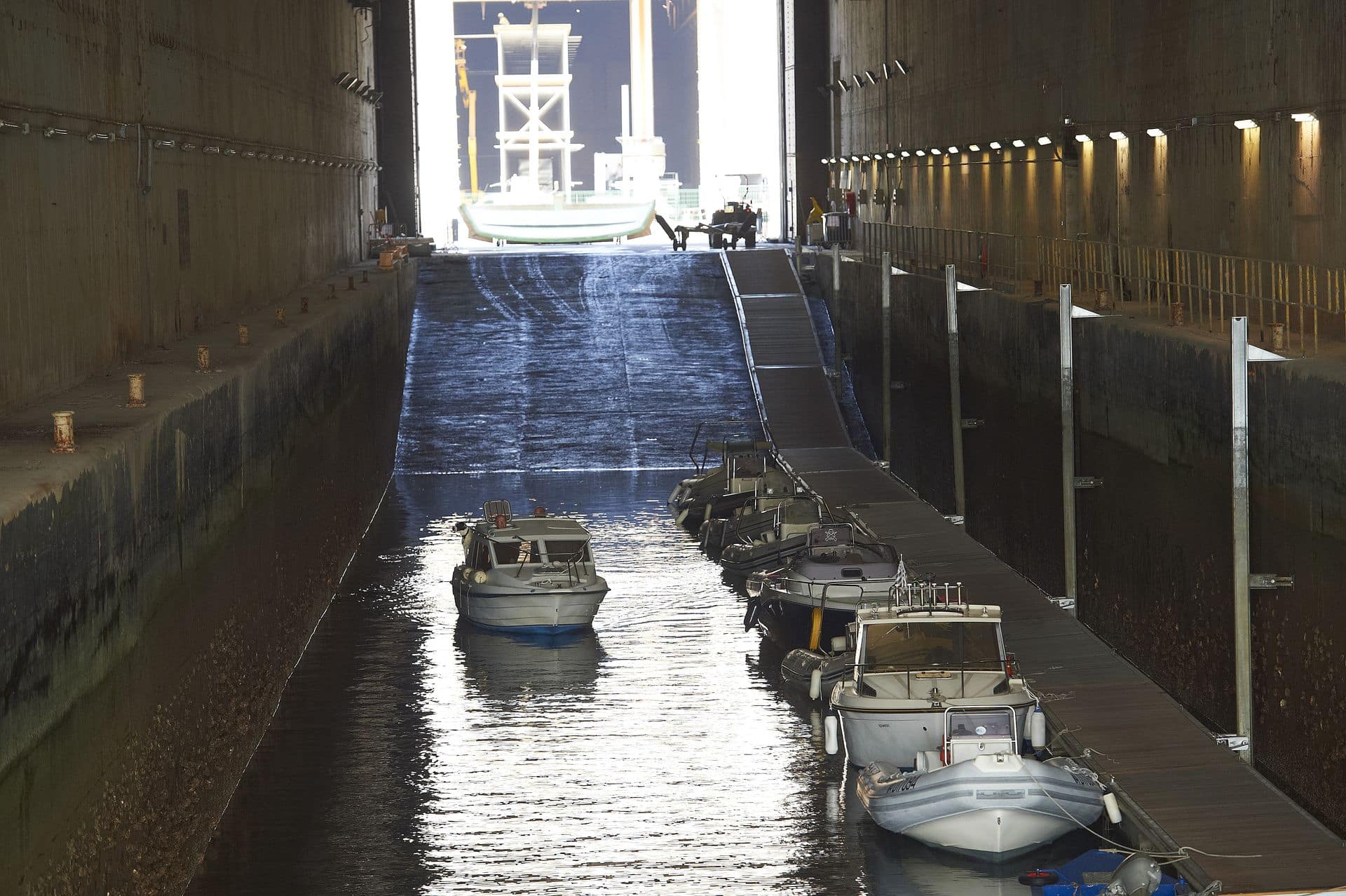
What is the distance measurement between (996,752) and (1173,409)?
6.34 meters

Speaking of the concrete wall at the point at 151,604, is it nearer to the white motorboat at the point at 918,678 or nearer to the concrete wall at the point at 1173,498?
the white motorboat at the point at 918,678

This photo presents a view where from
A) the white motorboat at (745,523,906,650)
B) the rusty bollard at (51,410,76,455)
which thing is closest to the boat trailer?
the white motorboat at (745,523,906,650)

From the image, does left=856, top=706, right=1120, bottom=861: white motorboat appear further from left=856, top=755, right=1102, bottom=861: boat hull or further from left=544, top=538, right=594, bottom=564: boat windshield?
left=544, top=538, right=594, bottom=564: boat windshield

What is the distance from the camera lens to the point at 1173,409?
22266mm

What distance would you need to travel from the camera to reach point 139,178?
72.7ft

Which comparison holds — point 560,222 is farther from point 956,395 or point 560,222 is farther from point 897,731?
point 897,731

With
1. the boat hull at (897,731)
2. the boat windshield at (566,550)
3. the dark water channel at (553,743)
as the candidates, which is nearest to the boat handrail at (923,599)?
the boat hull at (897,731)

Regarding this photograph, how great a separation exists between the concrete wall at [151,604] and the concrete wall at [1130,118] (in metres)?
13.6

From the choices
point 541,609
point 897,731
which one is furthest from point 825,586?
point 897,731

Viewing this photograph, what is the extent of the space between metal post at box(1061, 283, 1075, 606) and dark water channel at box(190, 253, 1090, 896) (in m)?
4.32

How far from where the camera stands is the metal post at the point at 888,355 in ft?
134

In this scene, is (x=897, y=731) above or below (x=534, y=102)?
below

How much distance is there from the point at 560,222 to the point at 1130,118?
5974 centimetres

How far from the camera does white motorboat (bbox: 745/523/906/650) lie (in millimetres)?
26453
